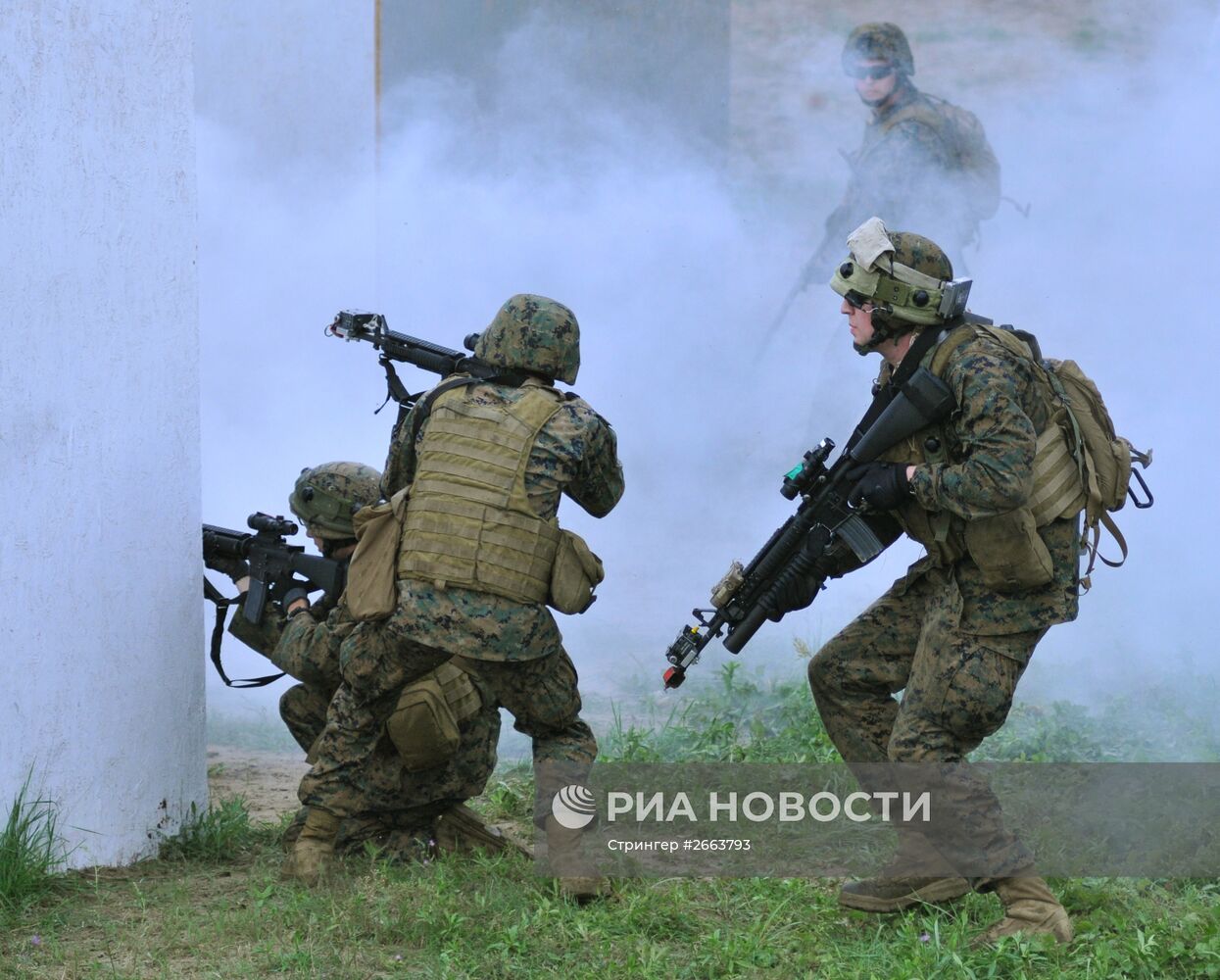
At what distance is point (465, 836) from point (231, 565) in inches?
52.5

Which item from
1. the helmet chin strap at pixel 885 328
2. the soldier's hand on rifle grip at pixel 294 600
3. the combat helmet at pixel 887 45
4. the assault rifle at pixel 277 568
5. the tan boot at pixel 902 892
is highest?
the combat helmet at pixel 887 45

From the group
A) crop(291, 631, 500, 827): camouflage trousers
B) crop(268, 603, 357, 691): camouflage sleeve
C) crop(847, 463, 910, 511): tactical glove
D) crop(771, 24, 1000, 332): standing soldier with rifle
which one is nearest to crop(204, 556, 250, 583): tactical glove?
crop(268, 603, 357, 691): camouflage sleeve

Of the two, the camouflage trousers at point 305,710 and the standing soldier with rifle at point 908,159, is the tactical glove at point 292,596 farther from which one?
the standing soldier with rifle at point 908,159

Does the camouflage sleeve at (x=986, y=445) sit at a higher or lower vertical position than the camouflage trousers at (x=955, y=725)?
higher

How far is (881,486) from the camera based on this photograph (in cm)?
441

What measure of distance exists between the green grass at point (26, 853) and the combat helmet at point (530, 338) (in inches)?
77.0

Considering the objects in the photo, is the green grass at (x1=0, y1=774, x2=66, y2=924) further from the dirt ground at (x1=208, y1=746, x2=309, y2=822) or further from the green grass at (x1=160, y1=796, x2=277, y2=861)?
the dirt ground at (x1=208, y1=746, x2=309, y2=822)

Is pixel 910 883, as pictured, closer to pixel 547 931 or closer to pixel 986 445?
pixel 547 931

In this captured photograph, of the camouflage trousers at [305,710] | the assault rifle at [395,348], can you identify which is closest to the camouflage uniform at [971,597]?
the assault rifle at [395,348]

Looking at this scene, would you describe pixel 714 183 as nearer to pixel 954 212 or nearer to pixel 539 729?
pixel 954 212

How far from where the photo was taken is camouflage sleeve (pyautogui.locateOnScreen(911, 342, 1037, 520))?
4.12 metres

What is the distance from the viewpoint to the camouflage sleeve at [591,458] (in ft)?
15.7

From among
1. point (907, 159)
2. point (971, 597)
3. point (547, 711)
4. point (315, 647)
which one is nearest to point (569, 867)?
point (547, 711)

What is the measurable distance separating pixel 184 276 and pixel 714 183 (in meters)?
2.93
